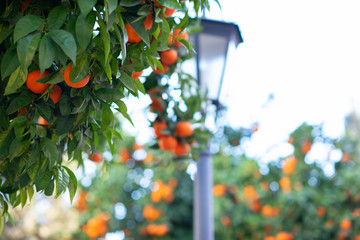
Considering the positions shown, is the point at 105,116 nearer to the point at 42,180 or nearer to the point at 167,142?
the point at 42,180

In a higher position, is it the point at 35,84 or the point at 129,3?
the point at 129,3

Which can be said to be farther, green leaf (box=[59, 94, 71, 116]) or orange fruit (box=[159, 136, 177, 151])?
orange fruit (box=[159, 136, 177, 151])

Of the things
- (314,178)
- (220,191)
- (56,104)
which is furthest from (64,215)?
(56,104)

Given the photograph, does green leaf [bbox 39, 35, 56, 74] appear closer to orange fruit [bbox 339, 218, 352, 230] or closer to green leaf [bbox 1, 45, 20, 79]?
green leaf [bbox 1, 45, 20, 79]

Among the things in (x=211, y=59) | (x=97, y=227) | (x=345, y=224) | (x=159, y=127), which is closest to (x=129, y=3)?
(x=159, y=127)

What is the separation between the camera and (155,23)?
0.71 meters

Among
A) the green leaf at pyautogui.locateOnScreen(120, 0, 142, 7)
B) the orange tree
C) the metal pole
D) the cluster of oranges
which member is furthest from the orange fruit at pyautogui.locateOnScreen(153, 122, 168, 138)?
the cluster of oranges

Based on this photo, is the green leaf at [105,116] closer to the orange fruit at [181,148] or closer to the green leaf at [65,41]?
the green leaf at [65,41]

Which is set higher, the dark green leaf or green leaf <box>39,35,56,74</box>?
green leaf <box>39,35,56,74</box>

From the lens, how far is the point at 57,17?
0.60 metres

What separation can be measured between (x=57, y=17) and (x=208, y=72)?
1.43 m

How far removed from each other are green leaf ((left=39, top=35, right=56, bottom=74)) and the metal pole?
5.12 ft

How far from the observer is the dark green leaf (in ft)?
2.38

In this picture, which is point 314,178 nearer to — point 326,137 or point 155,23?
point 326,137
